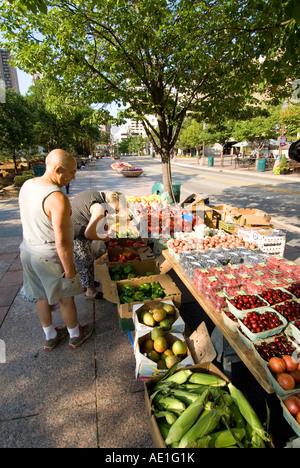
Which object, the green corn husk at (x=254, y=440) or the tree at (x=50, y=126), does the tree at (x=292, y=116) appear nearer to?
the tree at (x=50, y=126)

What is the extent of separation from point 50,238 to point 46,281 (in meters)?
0.46

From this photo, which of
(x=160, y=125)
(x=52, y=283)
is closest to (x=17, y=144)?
(x=160, y=125)

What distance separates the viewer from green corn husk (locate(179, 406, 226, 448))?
1550mm

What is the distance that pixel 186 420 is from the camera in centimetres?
164

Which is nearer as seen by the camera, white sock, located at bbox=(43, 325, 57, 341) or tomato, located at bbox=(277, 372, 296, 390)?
tomato, located at bbox=(277, 372, 296, 390)

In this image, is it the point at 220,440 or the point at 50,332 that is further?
the point at 50,332

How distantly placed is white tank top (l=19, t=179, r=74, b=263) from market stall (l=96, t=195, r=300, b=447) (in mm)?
1068

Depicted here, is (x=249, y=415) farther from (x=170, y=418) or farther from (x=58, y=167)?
(x=58, y=167)

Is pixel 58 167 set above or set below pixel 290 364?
above

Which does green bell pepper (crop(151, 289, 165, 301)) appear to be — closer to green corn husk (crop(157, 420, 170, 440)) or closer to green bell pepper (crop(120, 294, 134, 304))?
green bell pepper (crop(120, 294, 134, 304))

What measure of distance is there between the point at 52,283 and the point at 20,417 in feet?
3.83

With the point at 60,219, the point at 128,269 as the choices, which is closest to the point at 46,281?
the point at 60,219

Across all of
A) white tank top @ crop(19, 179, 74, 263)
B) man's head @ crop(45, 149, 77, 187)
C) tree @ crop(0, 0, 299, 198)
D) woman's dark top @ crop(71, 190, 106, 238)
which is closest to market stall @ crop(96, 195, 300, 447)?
woman's dark top @ crop(71, 190, 106, 238)
